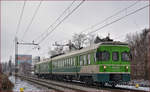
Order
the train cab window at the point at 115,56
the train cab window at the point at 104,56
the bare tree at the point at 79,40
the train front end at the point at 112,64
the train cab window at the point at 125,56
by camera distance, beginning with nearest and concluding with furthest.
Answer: the train front end at the point at 112,64 → the train cab window at the point at 104,56 → the train cab window at the point at 115,56 → the train cab window at the point at 125,56 → the bare tree at the point at 79,40

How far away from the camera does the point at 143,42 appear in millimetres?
50000

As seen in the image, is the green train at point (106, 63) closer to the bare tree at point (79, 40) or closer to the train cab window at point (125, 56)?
the train cab window at point (125, 56)

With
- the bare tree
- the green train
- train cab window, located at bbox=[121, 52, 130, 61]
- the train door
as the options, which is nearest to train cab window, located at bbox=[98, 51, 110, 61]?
the green train

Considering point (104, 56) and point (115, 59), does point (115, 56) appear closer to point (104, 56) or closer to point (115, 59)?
point (115, 59)

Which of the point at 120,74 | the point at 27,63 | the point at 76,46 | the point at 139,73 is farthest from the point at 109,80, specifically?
the point at 27,63

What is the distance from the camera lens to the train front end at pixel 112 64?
1695cm

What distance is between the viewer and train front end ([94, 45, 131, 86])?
16953 millimetres

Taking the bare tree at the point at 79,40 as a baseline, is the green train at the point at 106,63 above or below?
below

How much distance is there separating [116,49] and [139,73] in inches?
865

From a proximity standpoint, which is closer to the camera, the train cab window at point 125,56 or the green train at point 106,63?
the green train at point 106,63

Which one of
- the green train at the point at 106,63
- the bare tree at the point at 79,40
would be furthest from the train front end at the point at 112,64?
the bare tree at the point at 79,40

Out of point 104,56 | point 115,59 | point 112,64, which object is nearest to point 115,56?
point 115,59

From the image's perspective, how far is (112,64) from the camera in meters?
17.4

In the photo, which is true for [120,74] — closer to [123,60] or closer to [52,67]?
[123,60]
